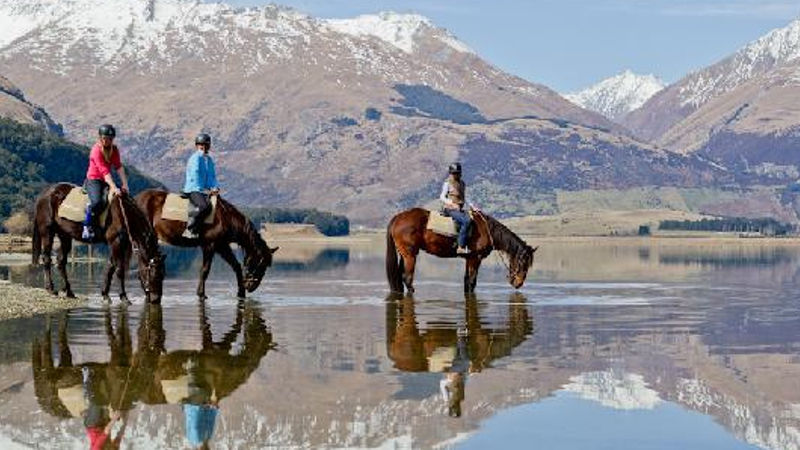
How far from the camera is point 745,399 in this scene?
1834cm

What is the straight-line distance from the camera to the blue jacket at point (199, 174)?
3541cm

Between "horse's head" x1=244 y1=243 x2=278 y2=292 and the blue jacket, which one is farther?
"horse's head" x1=244 y1=243 x2=278 y2=292

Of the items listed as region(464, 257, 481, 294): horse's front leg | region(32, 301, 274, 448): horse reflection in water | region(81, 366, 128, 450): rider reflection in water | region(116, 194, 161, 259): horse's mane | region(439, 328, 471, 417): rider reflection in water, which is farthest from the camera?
region(464, 257, 481, 294): horse's front leg

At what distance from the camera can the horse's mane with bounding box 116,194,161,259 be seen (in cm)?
3134

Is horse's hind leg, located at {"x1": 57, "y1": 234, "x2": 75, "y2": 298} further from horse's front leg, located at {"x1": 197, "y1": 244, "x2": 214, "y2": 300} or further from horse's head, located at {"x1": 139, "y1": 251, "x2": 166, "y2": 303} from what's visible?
horse's head, located at {"x1": 139, "y1": 251, "x2": 166, "y2": 303}

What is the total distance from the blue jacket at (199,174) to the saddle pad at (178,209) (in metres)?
0.35

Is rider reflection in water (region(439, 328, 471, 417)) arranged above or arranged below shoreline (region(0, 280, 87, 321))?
below

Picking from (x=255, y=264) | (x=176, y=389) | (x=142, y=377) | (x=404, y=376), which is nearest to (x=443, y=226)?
(x=255, y=264)

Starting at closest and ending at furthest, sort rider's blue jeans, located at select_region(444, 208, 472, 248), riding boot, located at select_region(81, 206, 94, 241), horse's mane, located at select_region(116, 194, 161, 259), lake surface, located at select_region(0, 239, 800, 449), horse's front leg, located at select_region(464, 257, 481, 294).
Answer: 1. lake surface, located at select_region(0, 239, 800, 449)
2. horse's mane, located at select_region(116, 194, 161, 259)
3. riding boot, located at select_region(81, 206, 94, 241)
4. rider's blue jeans, located at select_region(444, 208, 472, 248)
5. horse's front leg, located at select_region(464, 257, 481, 294)

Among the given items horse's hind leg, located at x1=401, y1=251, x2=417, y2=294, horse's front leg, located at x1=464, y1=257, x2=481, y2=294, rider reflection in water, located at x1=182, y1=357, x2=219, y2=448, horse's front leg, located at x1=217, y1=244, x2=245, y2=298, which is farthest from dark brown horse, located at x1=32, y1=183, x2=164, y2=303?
horse's front leg, located at x1=464, y1=257, x2=481, y2=294

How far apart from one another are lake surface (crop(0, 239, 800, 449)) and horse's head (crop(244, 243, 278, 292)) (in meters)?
2.02

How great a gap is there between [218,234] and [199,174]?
175 cm

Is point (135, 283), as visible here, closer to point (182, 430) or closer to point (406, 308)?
point (406, 308)

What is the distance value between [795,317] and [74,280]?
1160 inches
